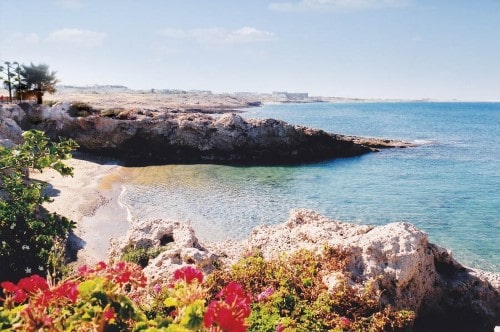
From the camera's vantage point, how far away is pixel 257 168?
38.4m

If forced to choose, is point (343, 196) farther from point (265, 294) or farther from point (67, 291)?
point (67, 291)

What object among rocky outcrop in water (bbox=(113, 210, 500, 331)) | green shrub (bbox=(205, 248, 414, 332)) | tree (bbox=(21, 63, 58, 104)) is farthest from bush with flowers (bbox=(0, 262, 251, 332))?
tree (bbox=(21, 63, 58, 104))

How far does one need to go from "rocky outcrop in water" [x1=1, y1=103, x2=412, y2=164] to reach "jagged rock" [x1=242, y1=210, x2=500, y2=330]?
1173 inches

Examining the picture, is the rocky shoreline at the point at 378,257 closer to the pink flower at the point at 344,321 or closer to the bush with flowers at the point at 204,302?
the bush with flowers at the point at 204,302

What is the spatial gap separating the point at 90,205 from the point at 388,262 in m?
18.6

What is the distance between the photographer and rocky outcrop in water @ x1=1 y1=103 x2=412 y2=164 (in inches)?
1630

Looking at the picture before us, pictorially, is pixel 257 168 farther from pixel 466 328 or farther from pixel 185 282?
pixel 185 282

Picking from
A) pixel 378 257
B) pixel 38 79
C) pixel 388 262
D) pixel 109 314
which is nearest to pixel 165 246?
pixel 378 257

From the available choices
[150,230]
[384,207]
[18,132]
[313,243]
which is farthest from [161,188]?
[313,243]

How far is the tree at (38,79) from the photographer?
151 feet

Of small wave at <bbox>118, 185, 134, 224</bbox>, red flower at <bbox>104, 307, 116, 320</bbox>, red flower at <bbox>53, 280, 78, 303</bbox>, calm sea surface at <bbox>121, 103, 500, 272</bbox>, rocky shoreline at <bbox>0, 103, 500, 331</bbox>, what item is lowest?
small wave at <bbox>118, 185, 134, 224</bbox>

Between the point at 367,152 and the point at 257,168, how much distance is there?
1804 cm

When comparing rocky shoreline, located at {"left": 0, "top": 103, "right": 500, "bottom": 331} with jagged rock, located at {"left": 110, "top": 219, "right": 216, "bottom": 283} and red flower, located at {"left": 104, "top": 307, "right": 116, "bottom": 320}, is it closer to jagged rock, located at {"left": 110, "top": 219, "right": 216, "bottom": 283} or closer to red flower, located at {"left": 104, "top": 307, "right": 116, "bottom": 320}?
jagged rock, located at {"left": 110, "top": 219, "right": 216, "bottom": 283}

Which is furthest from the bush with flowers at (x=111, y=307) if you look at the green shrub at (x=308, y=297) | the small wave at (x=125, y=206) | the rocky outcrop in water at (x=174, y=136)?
the rocky outcrop in water at (x=174, y=136)
